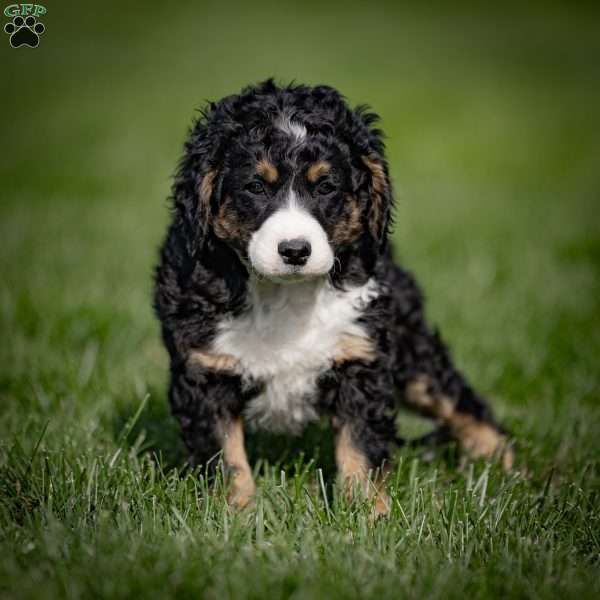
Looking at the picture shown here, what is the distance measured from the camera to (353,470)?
11.3 ft

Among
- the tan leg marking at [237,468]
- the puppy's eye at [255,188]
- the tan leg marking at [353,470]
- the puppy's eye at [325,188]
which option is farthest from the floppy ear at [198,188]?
the tan leg marking at [353,470]

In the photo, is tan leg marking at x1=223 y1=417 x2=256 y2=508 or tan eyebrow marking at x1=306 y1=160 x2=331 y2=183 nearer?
tan eyebrow marking at x1=306 y1=160 x2=331 y2=183

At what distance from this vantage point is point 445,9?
32750 millimetres

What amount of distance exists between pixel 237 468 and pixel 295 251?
963 mm

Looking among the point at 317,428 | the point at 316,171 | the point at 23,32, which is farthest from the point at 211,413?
the point at 23,32

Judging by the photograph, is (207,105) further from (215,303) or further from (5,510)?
(5,510)

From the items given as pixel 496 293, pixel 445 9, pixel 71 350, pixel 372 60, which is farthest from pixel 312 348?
pixel 445 9

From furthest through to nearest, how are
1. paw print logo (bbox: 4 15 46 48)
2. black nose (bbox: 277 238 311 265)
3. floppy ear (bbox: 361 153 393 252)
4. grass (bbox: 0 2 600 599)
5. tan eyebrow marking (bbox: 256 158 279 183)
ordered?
paw print logo (bbox: 4 15 46 48) → floppy ear (bbox: 361 153 393 252) → tan eyebrow marking (bbox: 256 158 279 183) → black nose (bbox: 277 238 311 265) → grass (bbox: 0 2 600 599)

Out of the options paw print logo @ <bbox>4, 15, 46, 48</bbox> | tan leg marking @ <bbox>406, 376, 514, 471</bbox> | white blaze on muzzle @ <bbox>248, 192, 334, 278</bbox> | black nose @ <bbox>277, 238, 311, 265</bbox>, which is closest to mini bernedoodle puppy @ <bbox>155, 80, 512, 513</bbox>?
white blaze on muzzle @ <bbox>248, 192, 334, 278</bbox>

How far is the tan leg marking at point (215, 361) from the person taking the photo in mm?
3406

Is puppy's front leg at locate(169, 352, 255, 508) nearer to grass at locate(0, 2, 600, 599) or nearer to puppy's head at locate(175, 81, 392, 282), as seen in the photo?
grass at locate(0, 2, 600, 599)

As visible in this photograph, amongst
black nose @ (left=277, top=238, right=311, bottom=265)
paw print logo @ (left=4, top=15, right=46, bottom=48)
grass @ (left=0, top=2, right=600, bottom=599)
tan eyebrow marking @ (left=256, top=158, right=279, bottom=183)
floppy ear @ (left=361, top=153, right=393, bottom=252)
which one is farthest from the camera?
paw print logo @ (left=4, top=15, right=46, bottom=48)

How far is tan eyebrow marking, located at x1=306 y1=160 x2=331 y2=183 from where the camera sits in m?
3.27

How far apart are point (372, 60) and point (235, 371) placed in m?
18.9
